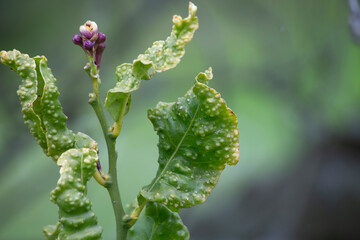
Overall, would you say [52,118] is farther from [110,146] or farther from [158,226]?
[158,226]

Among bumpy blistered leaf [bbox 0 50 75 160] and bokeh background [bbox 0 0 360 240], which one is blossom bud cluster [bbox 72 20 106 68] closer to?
bumpy blistered leaf [bbox 0 50 75 160]

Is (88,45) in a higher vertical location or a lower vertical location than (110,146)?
higher

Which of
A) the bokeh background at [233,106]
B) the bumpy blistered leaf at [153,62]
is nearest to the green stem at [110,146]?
the bumpy blistered leaf at [153,62]

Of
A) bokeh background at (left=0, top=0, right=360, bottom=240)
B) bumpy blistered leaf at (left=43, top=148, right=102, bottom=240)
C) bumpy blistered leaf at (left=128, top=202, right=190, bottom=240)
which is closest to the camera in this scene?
bumpy blistered leaf at (left=43, top=148, right=102, bottom=240)

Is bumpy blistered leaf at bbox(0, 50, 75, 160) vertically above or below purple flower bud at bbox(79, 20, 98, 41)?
below

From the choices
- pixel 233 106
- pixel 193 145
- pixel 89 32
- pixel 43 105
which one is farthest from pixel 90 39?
pixel 233 106

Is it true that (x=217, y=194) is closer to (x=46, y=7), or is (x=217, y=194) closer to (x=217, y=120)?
(x=46, y=7)

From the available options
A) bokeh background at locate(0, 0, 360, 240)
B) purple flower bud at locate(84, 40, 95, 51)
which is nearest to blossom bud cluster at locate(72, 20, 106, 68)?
purple flower bud at locate(84, 40, 95, 51)
